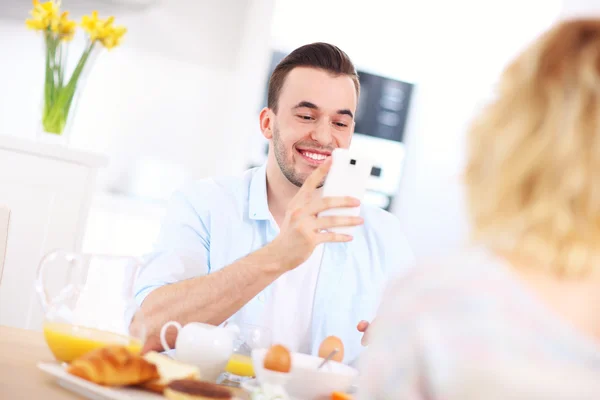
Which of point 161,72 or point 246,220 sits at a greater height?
point 161,72

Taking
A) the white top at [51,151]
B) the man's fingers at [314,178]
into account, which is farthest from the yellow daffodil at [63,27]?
the man's fingers at [314,178]

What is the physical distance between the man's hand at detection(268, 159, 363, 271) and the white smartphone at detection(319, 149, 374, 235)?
1 centimetres

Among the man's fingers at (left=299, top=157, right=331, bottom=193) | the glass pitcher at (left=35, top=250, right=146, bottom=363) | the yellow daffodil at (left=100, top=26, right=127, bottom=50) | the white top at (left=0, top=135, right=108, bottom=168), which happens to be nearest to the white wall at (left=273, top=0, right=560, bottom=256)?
Answer: the yellow daffodil at (left=100, top=26, right=127, bottom=50)

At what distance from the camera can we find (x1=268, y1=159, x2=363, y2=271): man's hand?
145 centimetres

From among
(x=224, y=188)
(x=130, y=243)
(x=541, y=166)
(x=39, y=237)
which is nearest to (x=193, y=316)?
(x=224, y=188)

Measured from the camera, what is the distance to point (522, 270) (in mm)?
643

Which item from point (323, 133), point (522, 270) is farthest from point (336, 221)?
point (522, 270)

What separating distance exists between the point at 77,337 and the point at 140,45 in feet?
11.2

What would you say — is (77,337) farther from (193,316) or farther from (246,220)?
(246,220)

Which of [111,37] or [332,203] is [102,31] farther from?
[332,203]

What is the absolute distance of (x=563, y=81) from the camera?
661mm

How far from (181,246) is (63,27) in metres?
1.29

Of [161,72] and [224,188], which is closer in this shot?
[224,188]

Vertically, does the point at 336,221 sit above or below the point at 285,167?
below
